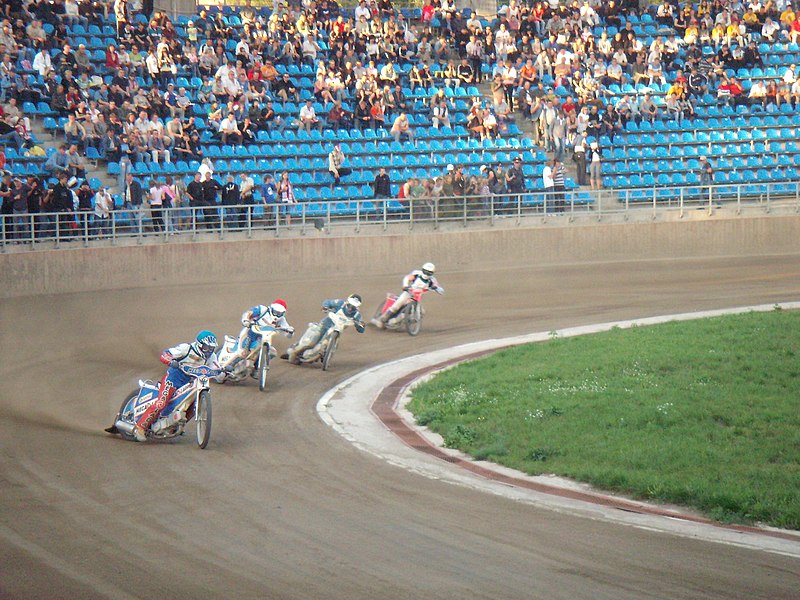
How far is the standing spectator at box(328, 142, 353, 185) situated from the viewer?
3241 cm

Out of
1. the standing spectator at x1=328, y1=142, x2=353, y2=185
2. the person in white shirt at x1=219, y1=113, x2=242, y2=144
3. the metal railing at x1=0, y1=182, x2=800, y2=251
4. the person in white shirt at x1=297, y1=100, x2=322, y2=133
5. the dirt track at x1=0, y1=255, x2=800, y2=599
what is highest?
the person in white shirt at x1=297, y1=100, x2=322, y2=133

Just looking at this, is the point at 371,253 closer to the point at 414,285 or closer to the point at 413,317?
the point at 413,317

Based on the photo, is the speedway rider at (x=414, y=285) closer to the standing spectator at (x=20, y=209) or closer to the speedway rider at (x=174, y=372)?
the speedway rider at (x=174, y=372)

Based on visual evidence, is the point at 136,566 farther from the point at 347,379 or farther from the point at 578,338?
the point at 578,338

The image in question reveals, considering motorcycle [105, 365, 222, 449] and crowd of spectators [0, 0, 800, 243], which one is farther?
crowd of spectators [0, 0, 800, 243]

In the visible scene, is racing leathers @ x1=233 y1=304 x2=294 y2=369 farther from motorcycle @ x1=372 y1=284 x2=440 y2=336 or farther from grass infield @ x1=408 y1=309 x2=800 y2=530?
motorcycle @ x1=372 y1=284 x2=440 y2=336

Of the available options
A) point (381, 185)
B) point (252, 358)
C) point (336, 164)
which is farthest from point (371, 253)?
point (252, 358)

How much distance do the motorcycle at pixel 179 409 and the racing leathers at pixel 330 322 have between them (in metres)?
5.50

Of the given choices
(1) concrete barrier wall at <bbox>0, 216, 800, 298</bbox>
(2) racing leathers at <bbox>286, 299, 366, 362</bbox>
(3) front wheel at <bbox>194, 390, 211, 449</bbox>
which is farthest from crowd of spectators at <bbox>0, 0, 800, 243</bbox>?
(3) front wheel at <bbox>194, 390, 211, 449</bbox>

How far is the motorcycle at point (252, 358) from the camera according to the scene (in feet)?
58.6

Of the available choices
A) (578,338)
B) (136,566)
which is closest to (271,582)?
(136,566)

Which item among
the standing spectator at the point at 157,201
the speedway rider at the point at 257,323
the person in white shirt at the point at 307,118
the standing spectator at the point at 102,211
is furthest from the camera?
the person in white shirt at the point at 307,118

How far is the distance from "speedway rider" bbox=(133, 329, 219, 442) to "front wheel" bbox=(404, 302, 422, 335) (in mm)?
9221

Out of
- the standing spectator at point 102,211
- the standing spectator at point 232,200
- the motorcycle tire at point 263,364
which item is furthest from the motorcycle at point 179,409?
the standing spectator at point 232,200
